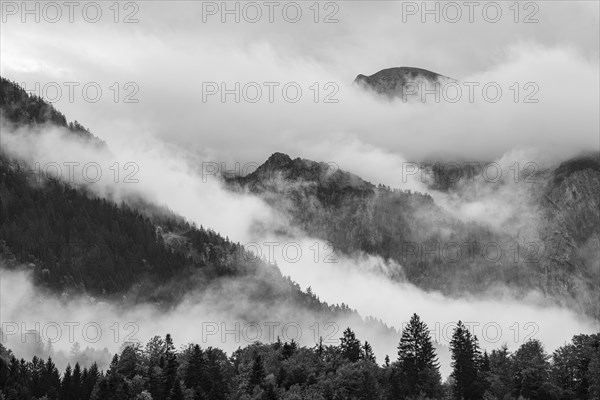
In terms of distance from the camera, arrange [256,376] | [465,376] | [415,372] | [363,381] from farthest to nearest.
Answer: [256,376]
[415,372]
[465,376]
[363,381]

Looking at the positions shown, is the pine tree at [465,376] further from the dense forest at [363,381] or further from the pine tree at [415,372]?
the pine tree at [415,372]

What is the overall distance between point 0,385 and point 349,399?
219 feet

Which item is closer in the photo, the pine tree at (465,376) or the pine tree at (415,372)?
the pine tree at (465,376)

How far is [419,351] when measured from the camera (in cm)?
19812

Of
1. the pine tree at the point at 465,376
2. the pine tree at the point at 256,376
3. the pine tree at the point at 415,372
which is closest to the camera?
the pine tree at the point at 465,376

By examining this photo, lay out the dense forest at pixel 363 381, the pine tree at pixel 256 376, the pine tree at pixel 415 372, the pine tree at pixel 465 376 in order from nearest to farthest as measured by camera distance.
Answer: the dense forest at pixel 363 381, the pine tree at pixel 465 376, the pine tree at pixel 415 372, the pine tree at pixel 256 376

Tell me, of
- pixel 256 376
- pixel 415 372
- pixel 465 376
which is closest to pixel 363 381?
pixel 415 372

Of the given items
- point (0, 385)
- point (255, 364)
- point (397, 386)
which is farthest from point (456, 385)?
point (0, 385)

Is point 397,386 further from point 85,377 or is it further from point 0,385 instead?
point 0,385

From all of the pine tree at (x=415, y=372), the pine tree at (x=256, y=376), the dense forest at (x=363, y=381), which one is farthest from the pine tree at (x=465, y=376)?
the pine tree at (x=256, y=376)

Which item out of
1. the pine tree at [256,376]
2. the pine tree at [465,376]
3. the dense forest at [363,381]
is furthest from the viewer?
the pine tree at [256,376]

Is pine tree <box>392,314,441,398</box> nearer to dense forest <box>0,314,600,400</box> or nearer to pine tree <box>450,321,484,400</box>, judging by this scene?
dense forest <box>0,314,600,400</box>

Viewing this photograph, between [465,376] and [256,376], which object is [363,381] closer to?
[465,376]

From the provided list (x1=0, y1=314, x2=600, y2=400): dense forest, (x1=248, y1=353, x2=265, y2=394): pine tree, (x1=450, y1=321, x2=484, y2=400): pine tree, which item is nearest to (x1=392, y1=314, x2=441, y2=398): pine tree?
(x1=0, y1=314, x2=600, y2=400): dense forest
